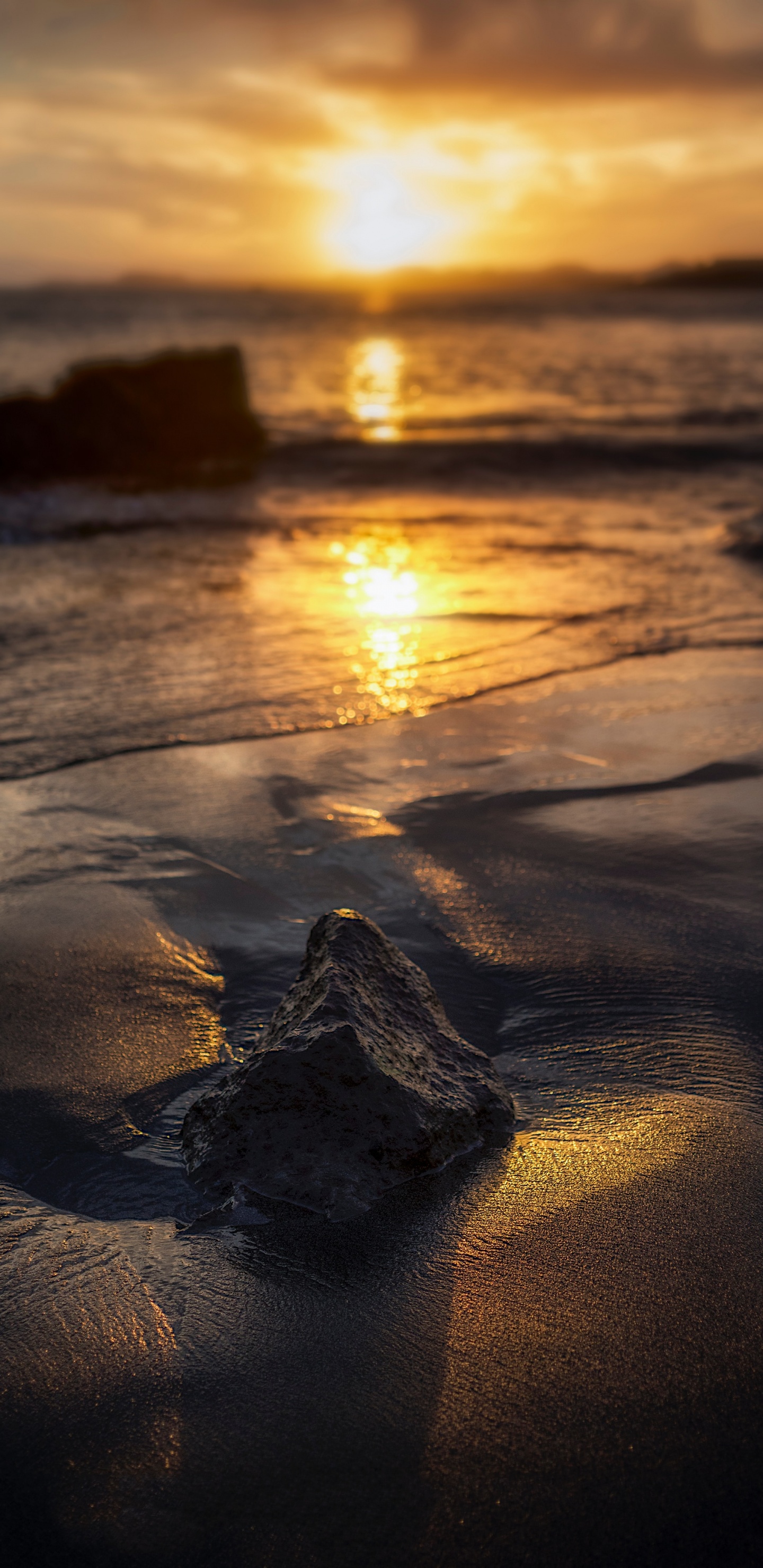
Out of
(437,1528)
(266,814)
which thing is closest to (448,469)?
(266,814)

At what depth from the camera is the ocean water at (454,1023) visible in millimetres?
1393

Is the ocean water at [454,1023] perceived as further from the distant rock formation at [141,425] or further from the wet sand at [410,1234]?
the distant rock formation at [141,425]

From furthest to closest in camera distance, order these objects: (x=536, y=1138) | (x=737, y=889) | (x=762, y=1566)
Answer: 1. (x=737, y=889)
2. (x=536, y=1138)
3. (x=762, y=1566)

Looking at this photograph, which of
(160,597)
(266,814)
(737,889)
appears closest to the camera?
(737,889)

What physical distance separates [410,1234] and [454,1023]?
69 cm

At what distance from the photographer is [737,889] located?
2963mm

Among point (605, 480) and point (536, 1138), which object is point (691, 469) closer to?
point (605, 480)

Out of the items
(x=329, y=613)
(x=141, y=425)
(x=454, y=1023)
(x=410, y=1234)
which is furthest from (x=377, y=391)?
(x=410, y=1234)

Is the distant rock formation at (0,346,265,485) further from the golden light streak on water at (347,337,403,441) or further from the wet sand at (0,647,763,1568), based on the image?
the wet sand at (0,647,763,1568)

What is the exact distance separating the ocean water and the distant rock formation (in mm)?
5998

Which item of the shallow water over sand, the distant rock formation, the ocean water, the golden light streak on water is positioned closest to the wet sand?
the ocean water

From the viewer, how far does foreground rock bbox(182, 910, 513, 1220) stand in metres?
1.86

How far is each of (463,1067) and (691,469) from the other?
12248 mm

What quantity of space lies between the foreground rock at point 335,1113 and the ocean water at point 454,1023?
6 centimetres
